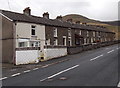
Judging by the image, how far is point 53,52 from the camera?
29.0 meters

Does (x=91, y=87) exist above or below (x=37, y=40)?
below

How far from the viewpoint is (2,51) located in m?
27.8

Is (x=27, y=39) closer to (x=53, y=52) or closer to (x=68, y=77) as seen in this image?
(x=53, y=52)

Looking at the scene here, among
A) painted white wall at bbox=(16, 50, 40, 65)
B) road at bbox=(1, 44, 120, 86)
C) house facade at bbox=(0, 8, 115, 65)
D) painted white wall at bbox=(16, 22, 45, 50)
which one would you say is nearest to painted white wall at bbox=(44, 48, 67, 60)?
house facade at bbox=(0, 8, 115, 65)

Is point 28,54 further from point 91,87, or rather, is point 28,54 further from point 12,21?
point 91,87

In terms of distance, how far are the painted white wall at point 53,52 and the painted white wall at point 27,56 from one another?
2153 mm

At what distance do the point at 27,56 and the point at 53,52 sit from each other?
5894 mm

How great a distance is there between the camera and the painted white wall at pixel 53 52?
89.6 feet

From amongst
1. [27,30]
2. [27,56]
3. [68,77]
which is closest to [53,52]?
[27,30]

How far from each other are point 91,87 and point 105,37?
198 feet

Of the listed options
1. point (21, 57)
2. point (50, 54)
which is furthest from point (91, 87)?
point (50, 54)

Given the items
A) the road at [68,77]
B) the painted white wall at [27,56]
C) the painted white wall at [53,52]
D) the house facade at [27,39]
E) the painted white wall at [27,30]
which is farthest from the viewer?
the painted white wall at [27,30]

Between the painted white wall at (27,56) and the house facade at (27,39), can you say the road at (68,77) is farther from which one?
the house facade at (27,39)

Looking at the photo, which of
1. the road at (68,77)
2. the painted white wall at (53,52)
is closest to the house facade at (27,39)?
the painted white wall at (53,52)
